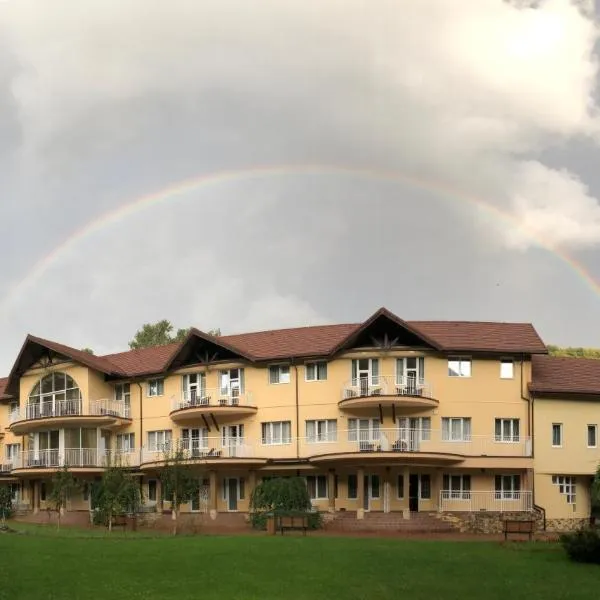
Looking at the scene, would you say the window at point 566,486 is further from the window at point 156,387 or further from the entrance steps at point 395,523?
the window at point 156,387

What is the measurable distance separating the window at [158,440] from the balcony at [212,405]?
1496 mm

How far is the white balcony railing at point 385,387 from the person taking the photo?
4178 cm

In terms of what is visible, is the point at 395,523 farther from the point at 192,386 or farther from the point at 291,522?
the point at 192,386

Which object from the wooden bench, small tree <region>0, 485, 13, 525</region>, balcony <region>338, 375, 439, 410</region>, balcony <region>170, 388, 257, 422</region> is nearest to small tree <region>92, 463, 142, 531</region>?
balcony <region>170, 388, 257, 422</region>

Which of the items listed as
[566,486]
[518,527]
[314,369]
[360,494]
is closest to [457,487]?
[360,494]

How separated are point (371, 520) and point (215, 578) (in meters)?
18.4

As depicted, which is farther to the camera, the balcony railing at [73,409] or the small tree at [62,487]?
the balcony railing at [73,409]

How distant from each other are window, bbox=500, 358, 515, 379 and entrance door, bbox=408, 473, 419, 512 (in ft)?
19.8

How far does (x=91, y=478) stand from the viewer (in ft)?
160

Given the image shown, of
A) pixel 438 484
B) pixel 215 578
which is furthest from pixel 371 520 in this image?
pixel 215 578

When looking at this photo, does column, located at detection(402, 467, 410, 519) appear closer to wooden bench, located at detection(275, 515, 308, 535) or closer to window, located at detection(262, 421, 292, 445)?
wooden bench, located at detection(275, 515, 308, 535)

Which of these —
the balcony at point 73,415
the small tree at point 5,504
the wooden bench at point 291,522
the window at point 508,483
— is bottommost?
the small tree at point 5,504

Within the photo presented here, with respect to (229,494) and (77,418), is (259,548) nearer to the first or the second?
(229,494)

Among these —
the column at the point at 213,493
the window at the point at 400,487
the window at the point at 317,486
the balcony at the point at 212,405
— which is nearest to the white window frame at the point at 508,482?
the window at the point at 400,487
